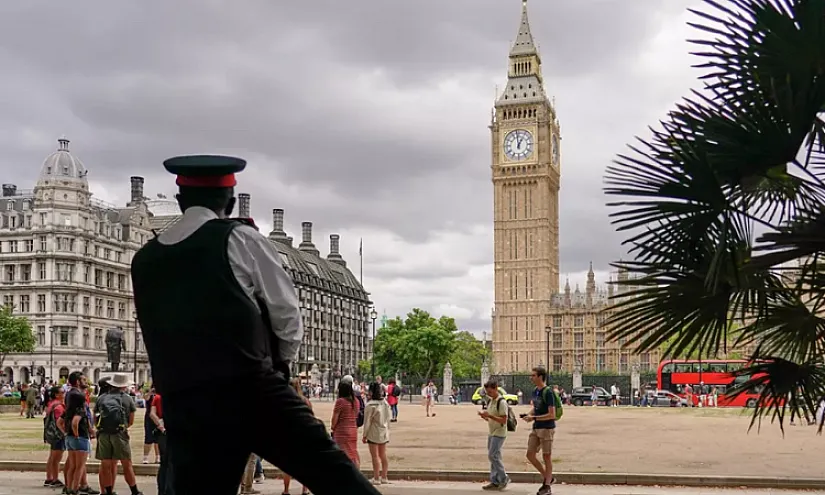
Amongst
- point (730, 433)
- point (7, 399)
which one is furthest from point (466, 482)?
point (7, 399)

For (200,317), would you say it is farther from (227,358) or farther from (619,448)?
(619,448)

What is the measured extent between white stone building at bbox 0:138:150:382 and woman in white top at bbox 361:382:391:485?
242 ft

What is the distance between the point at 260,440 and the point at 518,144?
127m

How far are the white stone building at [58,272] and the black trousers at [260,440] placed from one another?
85394mm

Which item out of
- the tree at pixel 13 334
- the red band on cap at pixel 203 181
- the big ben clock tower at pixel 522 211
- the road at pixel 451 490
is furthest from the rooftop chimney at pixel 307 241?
the red band on cap at pixel 203 181

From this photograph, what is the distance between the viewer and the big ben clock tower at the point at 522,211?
424 feet

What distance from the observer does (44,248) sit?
88.8m

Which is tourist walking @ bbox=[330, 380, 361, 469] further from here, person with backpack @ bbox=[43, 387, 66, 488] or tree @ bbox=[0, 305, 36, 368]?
tree @ bbox=[0, 305, 36, 368]

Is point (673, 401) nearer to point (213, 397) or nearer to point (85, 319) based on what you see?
point (85, 319)

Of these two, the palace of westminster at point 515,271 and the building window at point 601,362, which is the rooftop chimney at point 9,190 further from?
the building window at point 601,362

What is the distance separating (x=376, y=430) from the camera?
15836mm

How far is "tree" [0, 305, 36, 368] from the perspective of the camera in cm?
7338

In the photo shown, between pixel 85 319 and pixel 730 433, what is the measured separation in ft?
236

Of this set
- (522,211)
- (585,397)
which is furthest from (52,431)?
(522,211)
